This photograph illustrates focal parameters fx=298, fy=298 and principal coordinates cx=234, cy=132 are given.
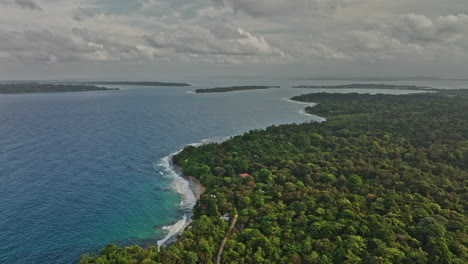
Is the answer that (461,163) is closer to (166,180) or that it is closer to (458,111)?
(166,180)

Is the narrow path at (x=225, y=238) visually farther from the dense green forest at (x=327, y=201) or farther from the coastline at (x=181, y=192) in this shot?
the coastline at (x=181, y=192)

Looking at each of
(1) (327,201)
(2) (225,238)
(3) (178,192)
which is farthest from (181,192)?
(1) (327,201)

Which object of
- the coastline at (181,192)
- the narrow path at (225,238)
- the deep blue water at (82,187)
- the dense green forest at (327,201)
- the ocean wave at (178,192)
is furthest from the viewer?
the ocean wave at (178,192)

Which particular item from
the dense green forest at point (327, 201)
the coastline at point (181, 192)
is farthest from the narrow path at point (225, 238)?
the coastline at point (181, 192)

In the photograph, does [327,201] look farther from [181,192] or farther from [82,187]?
[82,187]

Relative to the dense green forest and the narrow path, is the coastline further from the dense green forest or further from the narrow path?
the narrow path

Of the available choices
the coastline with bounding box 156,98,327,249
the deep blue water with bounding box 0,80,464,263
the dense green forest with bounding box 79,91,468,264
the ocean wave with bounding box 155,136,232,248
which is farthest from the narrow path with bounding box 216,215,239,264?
the deep blue water with bounding box 0,80,464,263

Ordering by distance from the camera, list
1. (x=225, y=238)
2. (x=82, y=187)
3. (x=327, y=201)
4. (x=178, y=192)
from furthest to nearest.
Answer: (x=178, y=192)
(x=82, y=187)
(x=327, y=201)
(x=225, y=238)
